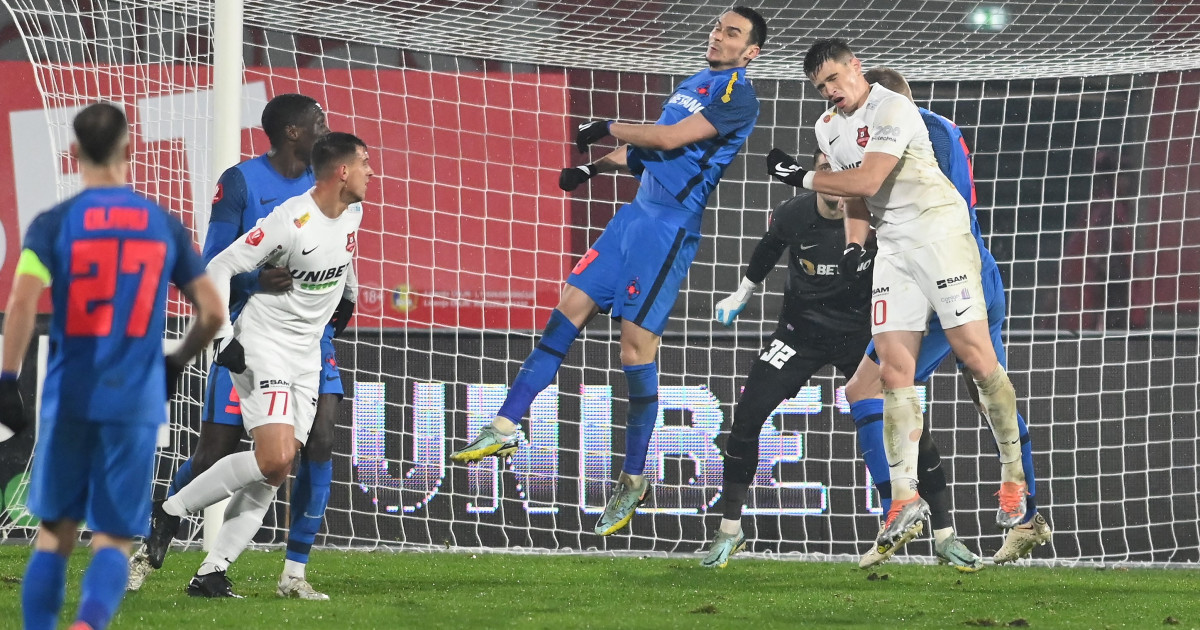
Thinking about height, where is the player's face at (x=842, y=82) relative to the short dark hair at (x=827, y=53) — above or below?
below

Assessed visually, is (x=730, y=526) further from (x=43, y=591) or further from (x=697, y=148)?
(x=43, y=591)

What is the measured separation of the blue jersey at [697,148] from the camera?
18.6 feet

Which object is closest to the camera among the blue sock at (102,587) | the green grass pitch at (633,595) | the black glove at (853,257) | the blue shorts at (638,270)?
the blue sock at (102,587)

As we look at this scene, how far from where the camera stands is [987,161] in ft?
31.4

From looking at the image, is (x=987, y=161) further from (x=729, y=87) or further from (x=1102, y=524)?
(x=729, y=87)

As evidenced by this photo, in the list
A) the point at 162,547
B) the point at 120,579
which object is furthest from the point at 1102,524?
the point at 120,579

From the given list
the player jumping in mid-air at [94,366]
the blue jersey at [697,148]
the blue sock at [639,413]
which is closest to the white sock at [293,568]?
the blue sock at [639,413]

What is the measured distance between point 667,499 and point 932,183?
3303mm

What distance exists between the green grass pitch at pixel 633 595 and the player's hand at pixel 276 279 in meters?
1.08

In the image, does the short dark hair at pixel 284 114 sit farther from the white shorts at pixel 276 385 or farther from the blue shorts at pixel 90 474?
the blue shorts at pixel 90 474

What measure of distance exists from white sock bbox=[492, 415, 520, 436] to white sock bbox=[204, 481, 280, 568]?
2.98 feet

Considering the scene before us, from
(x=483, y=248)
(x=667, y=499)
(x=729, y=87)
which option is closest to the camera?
(x=729, y=87)

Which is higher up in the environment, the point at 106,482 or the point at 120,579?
the point at 106,482

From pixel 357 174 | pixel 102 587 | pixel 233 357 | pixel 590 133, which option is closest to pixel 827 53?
pixel 590 133
